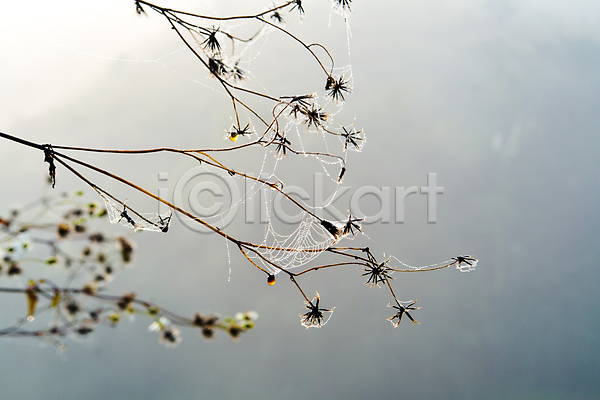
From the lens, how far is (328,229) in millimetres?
2203

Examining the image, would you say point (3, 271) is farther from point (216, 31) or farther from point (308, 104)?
point (308, 104)

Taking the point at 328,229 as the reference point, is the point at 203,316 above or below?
below

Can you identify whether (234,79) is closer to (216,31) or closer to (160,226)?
Result: (216,31)

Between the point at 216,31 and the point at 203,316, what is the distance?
1.69m

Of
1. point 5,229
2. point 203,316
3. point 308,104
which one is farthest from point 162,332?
point 308,104

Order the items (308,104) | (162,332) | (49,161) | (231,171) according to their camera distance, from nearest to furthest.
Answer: (49,161) < (231,171) < (308,104) < (162,332)

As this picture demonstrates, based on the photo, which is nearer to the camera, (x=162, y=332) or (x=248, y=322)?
(x=248, y=322)

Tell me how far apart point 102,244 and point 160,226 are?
0.80 meters

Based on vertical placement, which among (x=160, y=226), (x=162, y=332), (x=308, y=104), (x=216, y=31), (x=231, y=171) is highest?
(x=216, y=31)

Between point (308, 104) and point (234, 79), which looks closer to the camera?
point (308, 104)

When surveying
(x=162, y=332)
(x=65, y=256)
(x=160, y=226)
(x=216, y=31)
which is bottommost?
(x=162, y=332)

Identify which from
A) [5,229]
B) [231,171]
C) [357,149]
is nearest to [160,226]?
[231,171]

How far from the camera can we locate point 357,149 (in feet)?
8.48

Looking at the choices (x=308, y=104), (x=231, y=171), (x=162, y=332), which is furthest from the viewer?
(x=162, y=332)
